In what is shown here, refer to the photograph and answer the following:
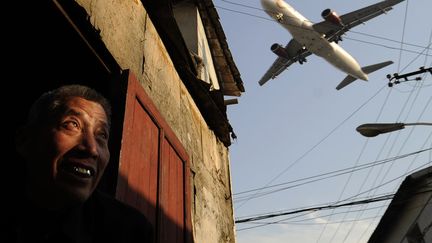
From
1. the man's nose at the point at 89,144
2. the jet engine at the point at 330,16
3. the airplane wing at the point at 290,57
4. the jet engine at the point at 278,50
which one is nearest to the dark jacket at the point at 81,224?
the man's nose at the point at 89,144

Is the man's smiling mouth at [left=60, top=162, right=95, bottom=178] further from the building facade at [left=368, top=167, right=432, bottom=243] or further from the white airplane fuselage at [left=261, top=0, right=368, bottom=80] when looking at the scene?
the white airplane fuselage at [left=261, top=0, right=368, bottom=80]

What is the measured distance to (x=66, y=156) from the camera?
1.23 meters

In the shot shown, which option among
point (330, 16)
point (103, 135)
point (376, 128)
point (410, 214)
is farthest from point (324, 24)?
point (103, 135)

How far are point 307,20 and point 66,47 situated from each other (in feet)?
86.5

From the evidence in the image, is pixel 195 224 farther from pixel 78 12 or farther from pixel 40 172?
pixel 40 172

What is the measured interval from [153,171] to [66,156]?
218 centimetres

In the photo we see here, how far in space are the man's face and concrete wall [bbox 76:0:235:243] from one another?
1851 millimetres

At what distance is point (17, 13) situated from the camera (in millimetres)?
2453

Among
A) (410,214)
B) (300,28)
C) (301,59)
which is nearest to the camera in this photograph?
(410,214)

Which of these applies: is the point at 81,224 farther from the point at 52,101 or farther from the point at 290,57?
the point at 290,57

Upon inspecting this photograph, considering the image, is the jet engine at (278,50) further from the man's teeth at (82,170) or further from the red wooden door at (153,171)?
the man's teeth at (82,170)

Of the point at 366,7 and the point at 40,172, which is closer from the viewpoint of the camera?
the point at 40,172

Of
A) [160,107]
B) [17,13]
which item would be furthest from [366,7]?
[17,13]

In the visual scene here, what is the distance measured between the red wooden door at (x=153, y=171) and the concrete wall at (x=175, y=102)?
0.46 m
